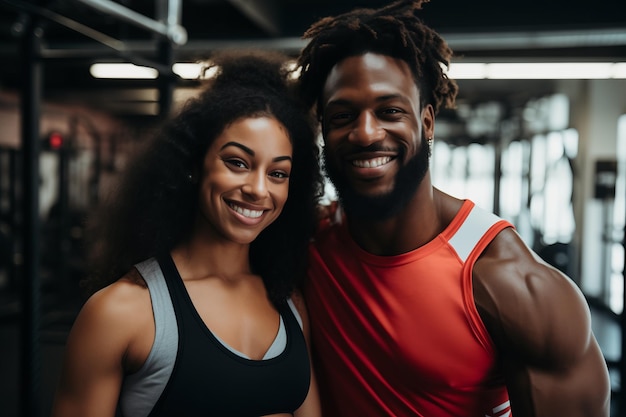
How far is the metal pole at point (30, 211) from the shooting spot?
2.14m

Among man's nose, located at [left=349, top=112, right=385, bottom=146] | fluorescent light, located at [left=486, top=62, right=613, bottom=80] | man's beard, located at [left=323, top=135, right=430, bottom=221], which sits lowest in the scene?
man's beard, located at [left=323, top=135, right=430, bottom=221]

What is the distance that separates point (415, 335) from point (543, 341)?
30 cm

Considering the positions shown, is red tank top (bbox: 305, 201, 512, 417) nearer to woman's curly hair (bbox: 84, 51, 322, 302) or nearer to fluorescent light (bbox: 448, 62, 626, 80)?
woman's curly hair (bbox: 84, 51, 322, 302)

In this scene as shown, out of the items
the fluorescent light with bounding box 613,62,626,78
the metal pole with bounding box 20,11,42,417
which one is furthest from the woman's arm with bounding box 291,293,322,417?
the fluorescent light with bounding box 613,62,626,78

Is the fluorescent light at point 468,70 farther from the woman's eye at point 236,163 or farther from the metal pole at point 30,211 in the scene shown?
the woman's eye at point 236,163

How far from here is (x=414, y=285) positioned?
145 cm

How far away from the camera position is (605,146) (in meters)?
6.62

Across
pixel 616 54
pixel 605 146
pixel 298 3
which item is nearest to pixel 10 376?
pixel 298 3

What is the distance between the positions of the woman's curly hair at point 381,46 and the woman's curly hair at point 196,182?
Result: 9 cm

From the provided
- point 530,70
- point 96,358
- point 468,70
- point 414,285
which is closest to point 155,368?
point 96,358

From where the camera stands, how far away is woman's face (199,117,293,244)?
1345 mm

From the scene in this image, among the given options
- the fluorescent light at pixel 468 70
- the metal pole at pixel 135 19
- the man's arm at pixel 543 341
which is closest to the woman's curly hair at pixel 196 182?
the man's arm at pixel 543 341

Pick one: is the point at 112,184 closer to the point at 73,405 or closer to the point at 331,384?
the point at 73,405

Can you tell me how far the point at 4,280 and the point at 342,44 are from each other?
662cm
